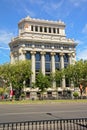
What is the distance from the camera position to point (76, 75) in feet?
241

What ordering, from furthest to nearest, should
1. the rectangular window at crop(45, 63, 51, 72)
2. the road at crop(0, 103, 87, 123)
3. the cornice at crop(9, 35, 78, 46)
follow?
the rectangular window at crop(45, 63, 51, 72)
the cornice at crop(9, 35, 78, 46)
the road at crop(0, 103, 87, 123)

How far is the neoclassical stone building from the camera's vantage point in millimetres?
88375

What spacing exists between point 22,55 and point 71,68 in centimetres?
1913

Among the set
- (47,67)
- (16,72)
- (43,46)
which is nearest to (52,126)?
(16,72)

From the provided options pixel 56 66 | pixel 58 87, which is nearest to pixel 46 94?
pixel 58 87

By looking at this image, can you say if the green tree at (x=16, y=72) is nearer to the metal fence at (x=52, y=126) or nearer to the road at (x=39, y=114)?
the road at (x=39, y=114)

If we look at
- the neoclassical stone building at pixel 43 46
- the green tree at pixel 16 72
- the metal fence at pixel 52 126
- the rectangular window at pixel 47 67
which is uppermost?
the neoclassical stone building at pixel 43 46

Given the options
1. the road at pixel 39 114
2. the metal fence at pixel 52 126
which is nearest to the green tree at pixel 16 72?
the road at pixel 39 114

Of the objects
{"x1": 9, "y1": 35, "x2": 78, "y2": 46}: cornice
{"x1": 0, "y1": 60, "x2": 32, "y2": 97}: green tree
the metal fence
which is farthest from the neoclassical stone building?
the metal fence

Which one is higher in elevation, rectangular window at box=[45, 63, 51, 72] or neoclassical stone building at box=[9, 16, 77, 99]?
neoclassical stone building at box=[9, 16, 77, 99]

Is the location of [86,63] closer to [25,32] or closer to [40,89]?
[40,89]

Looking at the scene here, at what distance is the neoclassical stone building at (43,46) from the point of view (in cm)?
8838

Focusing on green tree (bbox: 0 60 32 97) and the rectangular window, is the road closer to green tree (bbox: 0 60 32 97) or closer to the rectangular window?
green tree (bbox: 0 60 32 97)

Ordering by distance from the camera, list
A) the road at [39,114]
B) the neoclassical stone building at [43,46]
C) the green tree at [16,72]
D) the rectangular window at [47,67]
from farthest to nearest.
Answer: the rectangular window at [47,67], the neoclassical stone building at [43,46], the green tree at [16,72], the road at [39,114]
